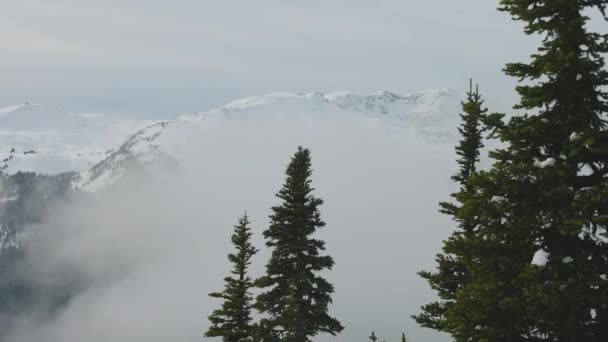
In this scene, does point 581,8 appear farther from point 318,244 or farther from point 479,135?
point 318,244

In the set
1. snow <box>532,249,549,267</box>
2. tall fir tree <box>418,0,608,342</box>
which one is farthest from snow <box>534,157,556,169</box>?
snow <box>532,249,549,267</box>

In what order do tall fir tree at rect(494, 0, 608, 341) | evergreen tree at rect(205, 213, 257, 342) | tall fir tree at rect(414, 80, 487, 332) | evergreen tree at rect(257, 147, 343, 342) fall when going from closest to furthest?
tall fir tree at rect(494, 0, 608, 341), tall fir tree at rect(414, 80, 487, 332), evergreen tree at rect(257, 147, 343, 342), evergreen tree at rect(205, 213, 257, 342)

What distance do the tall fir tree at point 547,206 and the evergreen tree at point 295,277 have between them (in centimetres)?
1271

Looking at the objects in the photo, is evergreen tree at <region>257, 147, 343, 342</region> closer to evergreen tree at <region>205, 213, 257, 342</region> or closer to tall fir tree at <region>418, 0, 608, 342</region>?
evergreen tree at <region>205, 213, 257, 342</region>

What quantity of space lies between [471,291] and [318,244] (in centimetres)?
1383

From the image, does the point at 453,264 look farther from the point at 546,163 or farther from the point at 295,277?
the point at 546,163

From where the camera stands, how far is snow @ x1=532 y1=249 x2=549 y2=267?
33.2 ft

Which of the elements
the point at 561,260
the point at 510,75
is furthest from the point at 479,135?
the point at 561,260

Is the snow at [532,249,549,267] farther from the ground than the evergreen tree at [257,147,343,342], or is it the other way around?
the evergreen tree at [257,147,343,342]

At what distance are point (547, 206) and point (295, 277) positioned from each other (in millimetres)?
14164

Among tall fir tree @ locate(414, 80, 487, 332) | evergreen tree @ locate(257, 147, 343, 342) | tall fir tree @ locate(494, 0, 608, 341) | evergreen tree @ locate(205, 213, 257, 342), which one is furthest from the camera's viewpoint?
evergreen tree @ locate(205, 213, 257, 342)

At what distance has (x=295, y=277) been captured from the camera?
2359cm

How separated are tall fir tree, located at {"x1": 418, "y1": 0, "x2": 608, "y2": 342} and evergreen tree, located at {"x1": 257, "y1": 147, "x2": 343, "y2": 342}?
500 inches

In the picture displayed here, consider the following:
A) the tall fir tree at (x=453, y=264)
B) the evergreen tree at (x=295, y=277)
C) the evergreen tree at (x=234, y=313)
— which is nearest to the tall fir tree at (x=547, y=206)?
the tall fir tree at (x=453, y=264)
